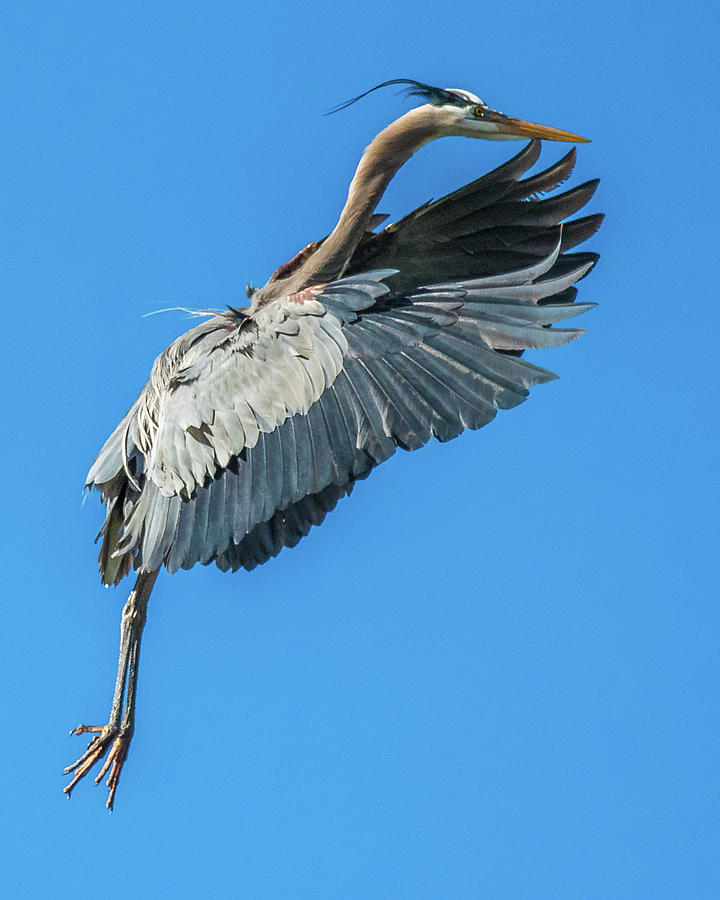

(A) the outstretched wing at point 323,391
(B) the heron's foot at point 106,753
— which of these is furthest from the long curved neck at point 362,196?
(B) the heron's foot at point 106,753

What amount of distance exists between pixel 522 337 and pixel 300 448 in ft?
3.26

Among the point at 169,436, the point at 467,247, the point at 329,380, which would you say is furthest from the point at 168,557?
the point at 467,247

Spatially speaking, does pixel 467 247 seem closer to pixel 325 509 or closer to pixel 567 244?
pixel 567 244

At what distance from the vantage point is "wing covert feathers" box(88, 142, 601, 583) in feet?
21.6

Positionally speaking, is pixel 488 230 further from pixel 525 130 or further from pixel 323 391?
pixel 323 391

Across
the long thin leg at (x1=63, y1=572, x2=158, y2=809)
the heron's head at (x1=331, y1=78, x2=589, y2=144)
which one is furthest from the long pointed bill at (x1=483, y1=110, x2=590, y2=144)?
the long thin leg at (x1=63, y1=572, x2=158, y2=809)

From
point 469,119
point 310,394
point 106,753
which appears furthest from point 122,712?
point 469,119

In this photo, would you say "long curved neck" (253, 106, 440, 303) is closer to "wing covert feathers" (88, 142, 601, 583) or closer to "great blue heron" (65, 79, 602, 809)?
"great blue heron" (65, 79, 602, 809)

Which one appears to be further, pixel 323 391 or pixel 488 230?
pixel 488 230

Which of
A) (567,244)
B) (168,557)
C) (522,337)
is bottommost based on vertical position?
(168,557)

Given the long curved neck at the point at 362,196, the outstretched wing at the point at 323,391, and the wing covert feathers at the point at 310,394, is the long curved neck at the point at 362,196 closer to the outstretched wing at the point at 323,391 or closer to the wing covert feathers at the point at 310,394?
the wing covert feathers at the point at 310,394

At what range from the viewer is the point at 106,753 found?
7609 mm

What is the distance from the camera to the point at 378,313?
6797 millimetres

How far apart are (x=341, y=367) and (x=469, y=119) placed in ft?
5.52
